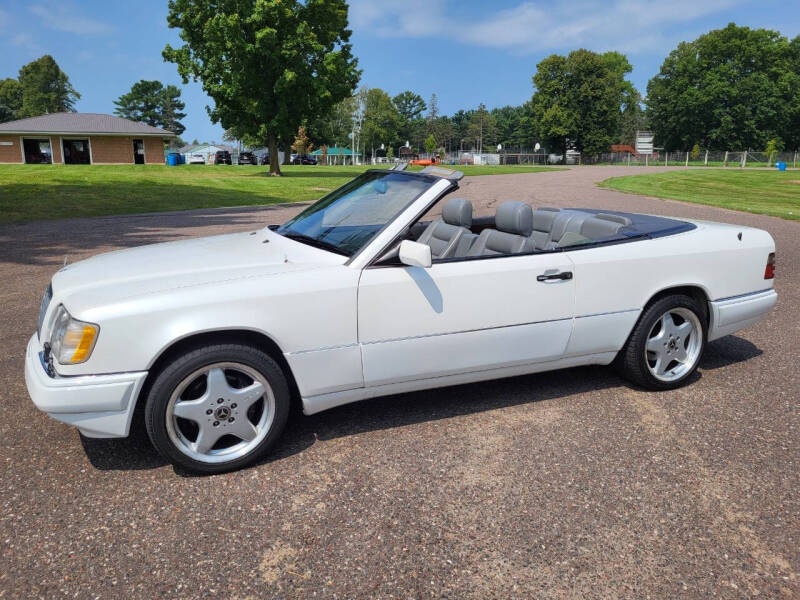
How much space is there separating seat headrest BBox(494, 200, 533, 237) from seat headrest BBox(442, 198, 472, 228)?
0.21 m

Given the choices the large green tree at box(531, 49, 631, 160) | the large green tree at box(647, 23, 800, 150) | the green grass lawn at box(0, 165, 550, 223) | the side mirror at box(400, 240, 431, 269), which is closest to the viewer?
the side mirror at box(400, 240, 431, 269)

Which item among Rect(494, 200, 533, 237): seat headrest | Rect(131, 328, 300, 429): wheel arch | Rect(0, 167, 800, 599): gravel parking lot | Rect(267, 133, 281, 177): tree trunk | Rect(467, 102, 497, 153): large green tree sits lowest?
Rect(0, 167, 800, 599): gravel parking lot

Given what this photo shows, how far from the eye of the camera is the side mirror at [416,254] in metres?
3.15

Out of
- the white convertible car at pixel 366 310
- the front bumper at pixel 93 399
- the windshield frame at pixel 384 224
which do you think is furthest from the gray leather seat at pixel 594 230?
the front bumper at pixel 93 399

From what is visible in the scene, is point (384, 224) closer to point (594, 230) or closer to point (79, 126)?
point (594, 230)

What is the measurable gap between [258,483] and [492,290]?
1621 mm

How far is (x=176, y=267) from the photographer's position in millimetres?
3328

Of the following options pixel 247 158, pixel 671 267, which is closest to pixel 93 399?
pixel 671 267

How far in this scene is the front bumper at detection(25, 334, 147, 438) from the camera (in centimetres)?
277

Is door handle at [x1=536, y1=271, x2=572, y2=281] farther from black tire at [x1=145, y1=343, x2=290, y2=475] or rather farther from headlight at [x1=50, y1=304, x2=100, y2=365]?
headlight at [x1=50, y1=304, x2=100, y2=365]

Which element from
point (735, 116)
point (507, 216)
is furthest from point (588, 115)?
point (507, 216)

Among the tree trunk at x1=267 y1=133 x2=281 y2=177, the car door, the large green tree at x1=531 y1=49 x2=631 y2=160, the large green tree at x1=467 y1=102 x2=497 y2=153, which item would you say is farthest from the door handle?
the large green tree at x1=467 y1=102 x2=497 y2=153

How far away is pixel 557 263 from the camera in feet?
12.1

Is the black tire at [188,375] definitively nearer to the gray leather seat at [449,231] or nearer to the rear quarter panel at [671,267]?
the gray leather seat at [449,231]
